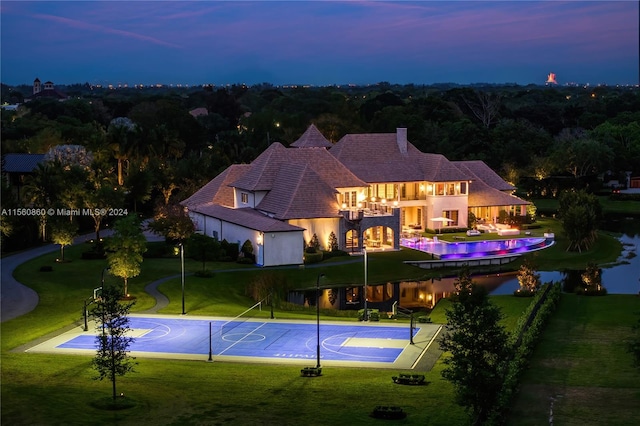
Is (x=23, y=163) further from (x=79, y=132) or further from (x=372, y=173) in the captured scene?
(x=372, y=173)

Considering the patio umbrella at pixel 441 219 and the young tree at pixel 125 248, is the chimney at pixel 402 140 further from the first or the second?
the young tree at pixel 125 248

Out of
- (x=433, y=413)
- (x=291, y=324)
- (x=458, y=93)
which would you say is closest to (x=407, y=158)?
(x=291, y=324)

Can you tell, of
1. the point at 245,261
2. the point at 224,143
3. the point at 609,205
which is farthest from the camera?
the point at 224,143

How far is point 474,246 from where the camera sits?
221 ft

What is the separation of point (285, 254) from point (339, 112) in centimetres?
7023

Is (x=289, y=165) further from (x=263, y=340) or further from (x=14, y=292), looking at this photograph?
(x=263, y=340)

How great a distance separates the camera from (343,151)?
77062 millimetres

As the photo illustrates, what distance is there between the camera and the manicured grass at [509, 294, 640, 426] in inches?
1087

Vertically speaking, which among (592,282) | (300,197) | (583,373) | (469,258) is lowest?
(583,373)

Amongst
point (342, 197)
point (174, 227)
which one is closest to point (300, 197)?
point (342, 197)

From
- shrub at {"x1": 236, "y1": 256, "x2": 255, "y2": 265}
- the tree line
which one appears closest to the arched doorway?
shrub at {"x1": 236, "y1": 256, "x2": 255, "y2": 265}

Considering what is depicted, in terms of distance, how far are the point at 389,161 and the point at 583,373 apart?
4528 cm

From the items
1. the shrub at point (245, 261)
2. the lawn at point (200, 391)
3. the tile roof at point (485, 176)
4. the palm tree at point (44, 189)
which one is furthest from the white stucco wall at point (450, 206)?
the palm tree at point (44, 189)

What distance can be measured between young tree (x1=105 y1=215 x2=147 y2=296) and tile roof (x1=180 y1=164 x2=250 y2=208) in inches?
964
